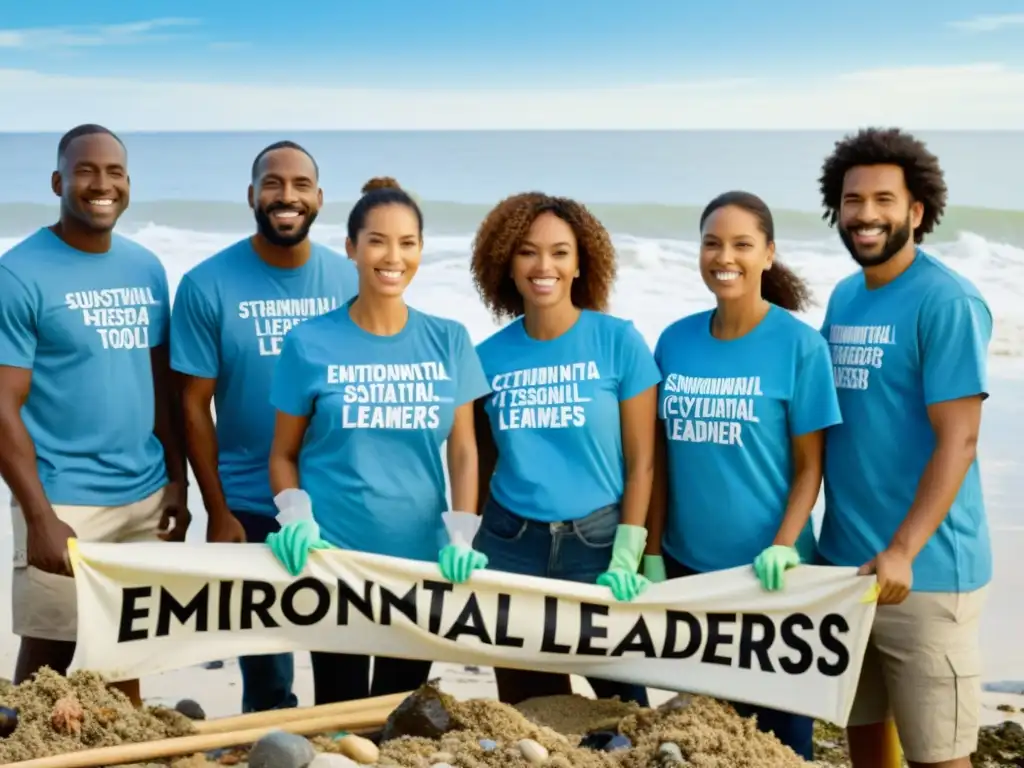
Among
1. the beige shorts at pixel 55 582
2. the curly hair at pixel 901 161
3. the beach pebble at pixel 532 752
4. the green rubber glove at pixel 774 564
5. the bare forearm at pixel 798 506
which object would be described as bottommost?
the beach pebble at pixel 532 752

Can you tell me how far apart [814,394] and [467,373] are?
1144mm

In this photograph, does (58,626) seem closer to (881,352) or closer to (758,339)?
(758,339)

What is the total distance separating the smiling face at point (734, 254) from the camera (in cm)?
448

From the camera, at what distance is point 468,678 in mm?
7215

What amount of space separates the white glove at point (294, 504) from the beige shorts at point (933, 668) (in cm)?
197

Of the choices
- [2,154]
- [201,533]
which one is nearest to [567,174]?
[2,154]

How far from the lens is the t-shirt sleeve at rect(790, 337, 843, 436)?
4.37 m

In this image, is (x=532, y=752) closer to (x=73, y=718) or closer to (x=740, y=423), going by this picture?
(x=740, y=423)

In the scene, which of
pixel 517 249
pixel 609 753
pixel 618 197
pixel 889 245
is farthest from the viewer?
pixel 618 197

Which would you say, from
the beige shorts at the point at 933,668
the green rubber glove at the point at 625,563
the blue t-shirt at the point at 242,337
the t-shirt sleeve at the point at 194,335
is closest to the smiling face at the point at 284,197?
the blue t-shirt at the point at 242,337

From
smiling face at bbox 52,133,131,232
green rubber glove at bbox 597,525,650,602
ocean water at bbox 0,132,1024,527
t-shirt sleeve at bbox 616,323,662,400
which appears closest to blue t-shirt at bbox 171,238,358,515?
smiling face at bbox 52,133,131,232

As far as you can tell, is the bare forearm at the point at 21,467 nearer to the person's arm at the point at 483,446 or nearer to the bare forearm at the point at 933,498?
the person's arm at the point at 483,446

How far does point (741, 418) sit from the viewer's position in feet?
14.4

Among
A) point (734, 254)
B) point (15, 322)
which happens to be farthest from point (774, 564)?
point (15, 322)
